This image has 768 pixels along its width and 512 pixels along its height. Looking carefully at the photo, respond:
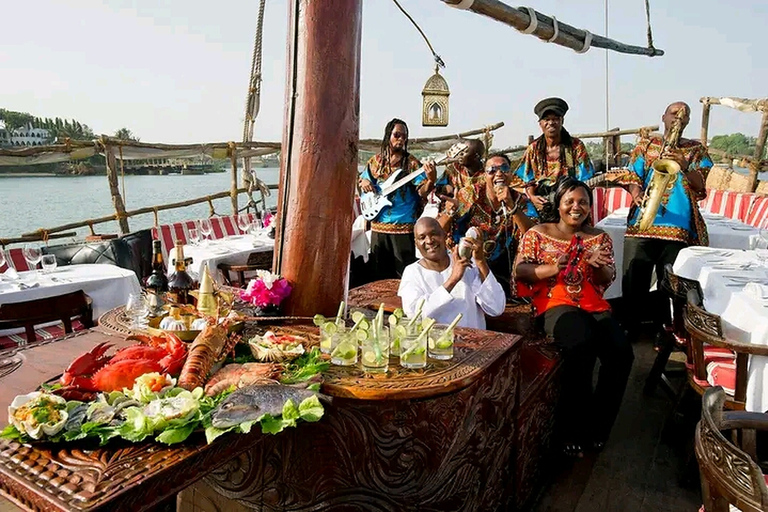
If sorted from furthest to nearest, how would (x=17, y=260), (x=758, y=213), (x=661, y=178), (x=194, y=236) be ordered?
1. (x=758, y=213)
2. (x=194, y=236)
3. (x=17, y=260)
4. (x=661, y=178)

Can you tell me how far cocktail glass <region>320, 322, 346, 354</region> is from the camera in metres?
1.96

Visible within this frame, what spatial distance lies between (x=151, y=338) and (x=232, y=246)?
3691 millimetres

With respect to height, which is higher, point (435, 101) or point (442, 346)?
point (435, 101)

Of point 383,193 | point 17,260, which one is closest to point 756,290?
point 383,193

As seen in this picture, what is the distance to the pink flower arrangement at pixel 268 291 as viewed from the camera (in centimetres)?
221

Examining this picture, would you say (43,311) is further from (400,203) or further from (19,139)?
(19,139)

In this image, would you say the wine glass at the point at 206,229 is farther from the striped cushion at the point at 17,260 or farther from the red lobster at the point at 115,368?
the red lobster at the point at 115,368

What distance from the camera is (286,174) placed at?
222cm

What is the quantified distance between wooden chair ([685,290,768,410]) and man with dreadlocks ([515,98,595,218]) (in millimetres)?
1553

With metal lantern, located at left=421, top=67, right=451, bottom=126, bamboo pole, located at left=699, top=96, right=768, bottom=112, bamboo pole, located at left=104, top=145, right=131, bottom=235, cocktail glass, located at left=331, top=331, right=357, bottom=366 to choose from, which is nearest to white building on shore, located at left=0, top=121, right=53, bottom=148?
bamboo pole, located at left=104, top=145, right=131, bottom=235

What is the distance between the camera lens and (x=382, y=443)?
1845mm

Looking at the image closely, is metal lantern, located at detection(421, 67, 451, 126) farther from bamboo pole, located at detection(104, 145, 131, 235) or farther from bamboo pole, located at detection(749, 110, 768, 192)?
bamboo pole, located at detection(749, 110, 768, 192)

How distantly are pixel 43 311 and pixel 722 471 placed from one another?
353cm

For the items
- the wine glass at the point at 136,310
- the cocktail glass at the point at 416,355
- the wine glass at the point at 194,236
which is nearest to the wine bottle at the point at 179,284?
the wine glass at the point at 136,310
